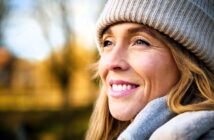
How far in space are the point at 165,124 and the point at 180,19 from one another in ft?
2.06

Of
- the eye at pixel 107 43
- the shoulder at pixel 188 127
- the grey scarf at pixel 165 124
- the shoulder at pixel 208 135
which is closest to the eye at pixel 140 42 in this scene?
the eye at pixel 107 43

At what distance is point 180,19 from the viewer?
2682 millimetres

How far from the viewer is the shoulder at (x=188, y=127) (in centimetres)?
222

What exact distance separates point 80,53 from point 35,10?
3210mm

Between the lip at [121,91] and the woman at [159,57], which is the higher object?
the woman at [159,57]

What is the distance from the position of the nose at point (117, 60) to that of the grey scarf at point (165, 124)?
0.26 metres

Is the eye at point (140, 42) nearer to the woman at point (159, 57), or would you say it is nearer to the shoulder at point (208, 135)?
the woman at point (159, 57)

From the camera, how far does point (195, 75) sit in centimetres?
265

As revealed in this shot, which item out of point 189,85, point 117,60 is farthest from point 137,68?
point 189,85

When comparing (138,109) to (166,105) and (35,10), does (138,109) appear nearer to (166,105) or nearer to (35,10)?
(166,105)

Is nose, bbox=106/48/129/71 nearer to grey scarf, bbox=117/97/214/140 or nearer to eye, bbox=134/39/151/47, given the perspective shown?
eye, bbox=134/39/151/47

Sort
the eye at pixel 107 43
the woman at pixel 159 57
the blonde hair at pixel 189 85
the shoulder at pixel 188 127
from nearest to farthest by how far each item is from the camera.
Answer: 1. the shoulder at pixel 188 127
2. the blonde hair at pixel 189 85
3. the woman at pixel 159 57
4. the eye at pixel 107 43

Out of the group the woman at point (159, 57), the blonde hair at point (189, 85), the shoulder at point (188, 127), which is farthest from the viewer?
the woman at point (159, 57)

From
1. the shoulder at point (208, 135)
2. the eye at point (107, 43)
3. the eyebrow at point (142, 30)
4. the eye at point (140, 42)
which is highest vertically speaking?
the eyebrow at point (142, 30)
